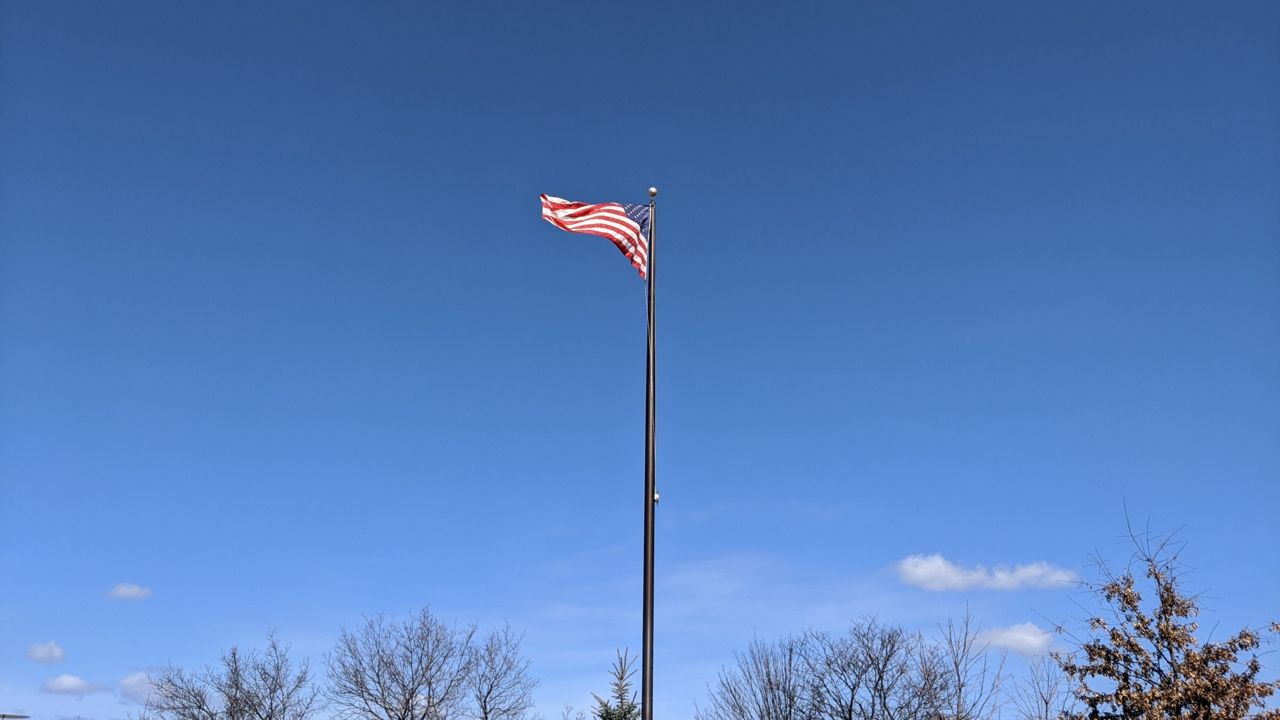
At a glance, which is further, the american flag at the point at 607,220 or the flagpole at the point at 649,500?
the american flag at the point at 607,220

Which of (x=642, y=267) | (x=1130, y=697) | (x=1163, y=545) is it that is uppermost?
(x=642, y=267)

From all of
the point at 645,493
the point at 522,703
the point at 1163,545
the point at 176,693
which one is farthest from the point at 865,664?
the point at 645,493

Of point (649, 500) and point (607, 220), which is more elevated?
point (607, 220)

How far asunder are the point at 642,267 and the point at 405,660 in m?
45.1

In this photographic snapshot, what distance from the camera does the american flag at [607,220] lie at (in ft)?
55.2

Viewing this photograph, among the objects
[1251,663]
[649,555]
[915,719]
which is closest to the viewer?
[649,555]

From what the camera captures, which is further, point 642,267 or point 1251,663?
point 1251,663

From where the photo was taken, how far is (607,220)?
17000 millimetres

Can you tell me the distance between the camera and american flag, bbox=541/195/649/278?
16.8 metres

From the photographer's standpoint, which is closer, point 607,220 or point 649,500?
point 649,500

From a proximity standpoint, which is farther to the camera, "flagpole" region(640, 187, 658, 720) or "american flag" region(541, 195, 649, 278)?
"american flag" region(541, 195, 649, 278)

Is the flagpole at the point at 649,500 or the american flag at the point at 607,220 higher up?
the american flag at the point at 607,220

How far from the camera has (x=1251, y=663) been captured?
20.4 m

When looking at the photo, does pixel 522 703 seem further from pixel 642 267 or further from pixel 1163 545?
pixel 642 267
